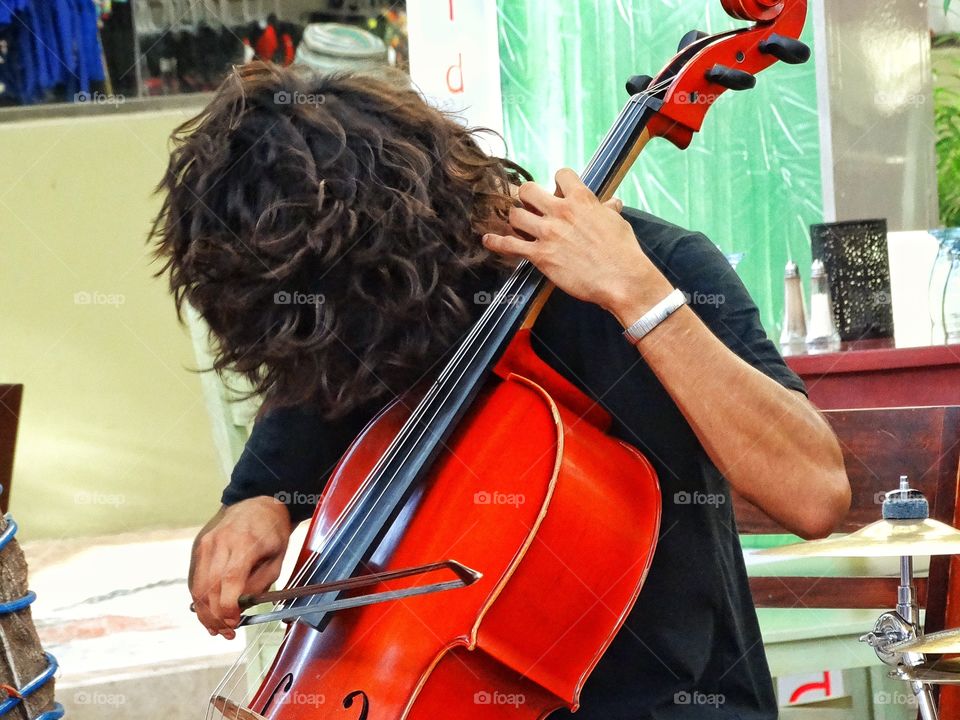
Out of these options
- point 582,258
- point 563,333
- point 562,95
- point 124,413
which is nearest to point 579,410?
point 563,333

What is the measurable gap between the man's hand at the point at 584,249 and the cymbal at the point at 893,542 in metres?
0.43

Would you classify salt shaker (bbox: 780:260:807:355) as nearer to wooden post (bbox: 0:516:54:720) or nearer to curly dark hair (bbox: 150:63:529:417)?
curly dark hair (bbox: 150:63:529:417)

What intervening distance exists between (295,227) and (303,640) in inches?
13.1

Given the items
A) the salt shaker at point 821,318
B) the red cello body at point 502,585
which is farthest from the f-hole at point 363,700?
the salt shaker at point 821,318

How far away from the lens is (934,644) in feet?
3.37

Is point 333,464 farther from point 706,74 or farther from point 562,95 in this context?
point 562,95

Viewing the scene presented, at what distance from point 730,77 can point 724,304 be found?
20cm

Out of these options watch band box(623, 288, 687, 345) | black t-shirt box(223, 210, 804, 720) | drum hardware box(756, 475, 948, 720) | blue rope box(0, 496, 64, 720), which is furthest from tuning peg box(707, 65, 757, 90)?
blue rope box(0, 496, 64, 720)

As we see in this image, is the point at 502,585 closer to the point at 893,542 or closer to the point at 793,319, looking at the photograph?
the point at 893,542

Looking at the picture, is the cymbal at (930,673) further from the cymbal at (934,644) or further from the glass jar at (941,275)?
the glass jar at (941,275)

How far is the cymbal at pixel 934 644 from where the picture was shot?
1.00 m

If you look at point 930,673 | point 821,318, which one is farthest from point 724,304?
point 821,318

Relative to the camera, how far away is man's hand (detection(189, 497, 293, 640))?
0.97 m

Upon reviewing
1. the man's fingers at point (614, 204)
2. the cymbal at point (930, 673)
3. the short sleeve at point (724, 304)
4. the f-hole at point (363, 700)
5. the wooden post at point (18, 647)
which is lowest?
the cymbal at point (930, 673)
